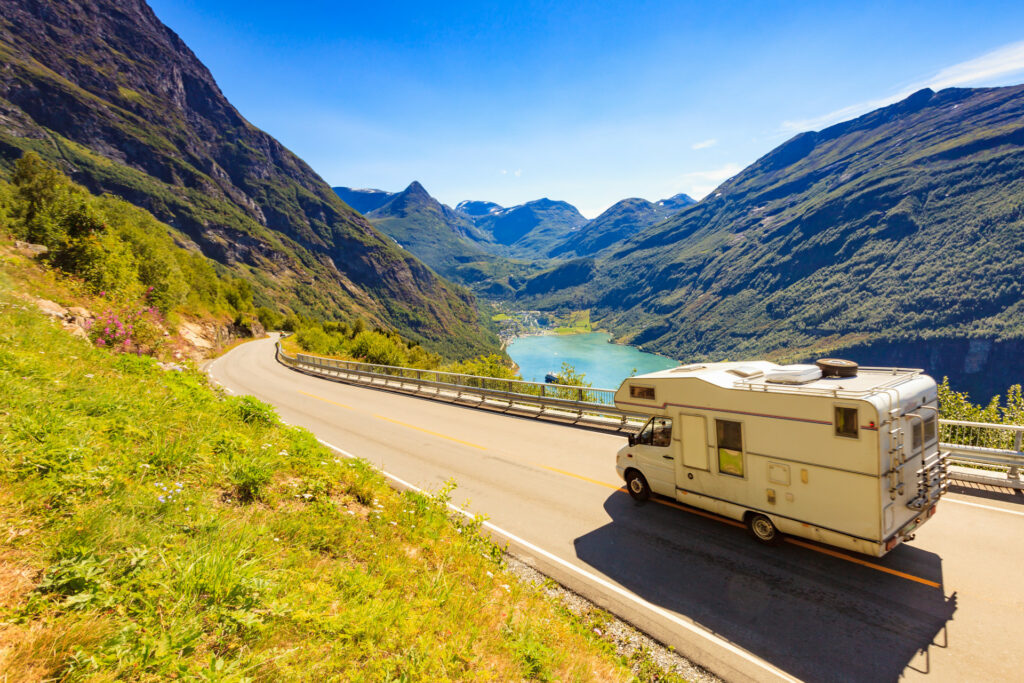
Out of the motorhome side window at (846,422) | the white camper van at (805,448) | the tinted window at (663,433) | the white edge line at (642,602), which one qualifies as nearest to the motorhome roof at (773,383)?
the white camper van at (805,448)

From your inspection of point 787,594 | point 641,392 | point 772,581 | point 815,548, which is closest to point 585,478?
point 641,392

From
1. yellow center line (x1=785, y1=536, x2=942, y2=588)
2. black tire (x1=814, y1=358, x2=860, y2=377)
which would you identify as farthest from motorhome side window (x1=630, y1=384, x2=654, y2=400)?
yellow center line (x1=785, y1=536, x2=942, y2=588)

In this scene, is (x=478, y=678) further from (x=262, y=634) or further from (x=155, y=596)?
(x=155, y=596)

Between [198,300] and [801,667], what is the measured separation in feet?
218

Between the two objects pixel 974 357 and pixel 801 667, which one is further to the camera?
pixel 974 357

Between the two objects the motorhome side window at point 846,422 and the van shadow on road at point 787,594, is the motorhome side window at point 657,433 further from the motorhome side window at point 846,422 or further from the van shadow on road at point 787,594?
the motorhome side window at point 846,422

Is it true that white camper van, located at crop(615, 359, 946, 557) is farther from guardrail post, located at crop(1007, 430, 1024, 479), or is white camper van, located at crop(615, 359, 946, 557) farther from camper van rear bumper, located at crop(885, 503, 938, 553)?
guardrail post, located at crop(1007, 430, 1024, 479)

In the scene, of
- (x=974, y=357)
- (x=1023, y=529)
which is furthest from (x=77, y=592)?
(x=974, y=357)

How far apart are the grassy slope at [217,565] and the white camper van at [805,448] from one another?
4.04 meters

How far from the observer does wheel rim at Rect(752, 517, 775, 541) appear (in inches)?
294

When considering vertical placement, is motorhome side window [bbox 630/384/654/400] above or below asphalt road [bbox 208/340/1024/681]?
above

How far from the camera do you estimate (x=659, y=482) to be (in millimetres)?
9031

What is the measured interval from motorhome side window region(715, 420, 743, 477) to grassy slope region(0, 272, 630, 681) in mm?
4058

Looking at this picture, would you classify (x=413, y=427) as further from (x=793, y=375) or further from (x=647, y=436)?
(x=793, y=375)
